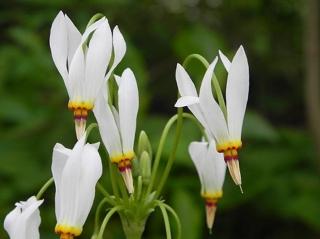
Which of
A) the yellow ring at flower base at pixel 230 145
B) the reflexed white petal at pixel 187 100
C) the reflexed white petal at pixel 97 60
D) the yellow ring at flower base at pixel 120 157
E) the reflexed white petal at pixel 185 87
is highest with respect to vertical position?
the reflexed white petal at pixel 97 60

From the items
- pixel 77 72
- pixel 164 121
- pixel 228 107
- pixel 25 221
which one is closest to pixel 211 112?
pixel 228 107

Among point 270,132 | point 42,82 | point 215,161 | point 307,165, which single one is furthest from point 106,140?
point 307,165

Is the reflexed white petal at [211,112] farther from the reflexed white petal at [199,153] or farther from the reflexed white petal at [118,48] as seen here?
the reflexed white petal at [199,153]

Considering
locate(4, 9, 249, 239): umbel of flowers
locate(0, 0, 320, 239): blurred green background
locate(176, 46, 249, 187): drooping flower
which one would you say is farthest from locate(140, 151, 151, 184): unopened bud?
locate(0, 0, 320, 239): blurred green background

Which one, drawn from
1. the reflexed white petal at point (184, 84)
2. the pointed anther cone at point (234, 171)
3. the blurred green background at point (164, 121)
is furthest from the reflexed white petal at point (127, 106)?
the blurred green background at point (164, 121)

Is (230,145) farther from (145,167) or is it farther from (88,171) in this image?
(88,171)

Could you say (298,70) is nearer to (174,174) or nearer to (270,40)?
(270,40)

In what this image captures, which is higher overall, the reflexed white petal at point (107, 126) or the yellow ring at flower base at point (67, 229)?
the reflexed white petal at point (107, 126)
